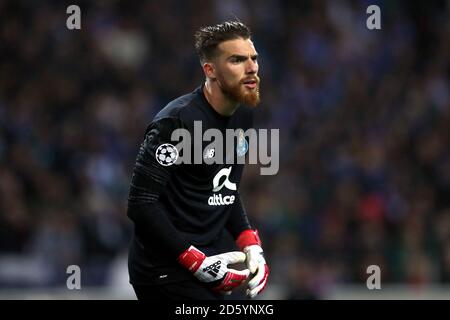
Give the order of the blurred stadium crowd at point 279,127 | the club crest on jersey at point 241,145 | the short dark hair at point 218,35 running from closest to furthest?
the short dark hair at point 218,35 → the club crest on jersey at point 241,145 → the blurred stadium crowd at point 279,127

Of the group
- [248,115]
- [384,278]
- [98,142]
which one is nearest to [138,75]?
[98,142]

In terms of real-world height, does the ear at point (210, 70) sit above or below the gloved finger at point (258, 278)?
above

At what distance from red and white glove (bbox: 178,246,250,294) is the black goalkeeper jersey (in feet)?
0.18

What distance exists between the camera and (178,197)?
5074 millimetres

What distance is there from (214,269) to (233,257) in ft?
0.60

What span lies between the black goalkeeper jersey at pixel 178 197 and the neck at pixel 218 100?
0.03m

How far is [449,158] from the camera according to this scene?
11336 millimetres

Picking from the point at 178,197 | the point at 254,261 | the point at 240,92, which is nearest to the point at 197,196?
the point at 178,197

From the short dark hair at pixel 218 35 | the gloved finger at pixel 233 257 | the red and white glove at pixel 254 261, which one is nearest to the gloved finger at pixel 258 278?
the red and white glove at pixel 254 261

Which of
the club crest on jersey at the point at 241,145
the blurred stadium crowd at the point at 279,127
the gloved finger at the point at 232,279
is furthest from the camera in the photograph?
the blurred stadium crowd at the point at 279,127

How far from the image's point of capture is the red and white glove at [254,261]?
510 cm

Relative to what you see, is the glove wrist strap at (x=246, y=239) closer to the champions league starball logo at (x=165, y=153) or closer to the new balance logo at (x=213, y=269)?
the new balance logo at (x=213, y=269)

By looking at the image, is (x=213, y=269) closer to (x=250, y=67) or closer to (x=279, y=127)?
(x=250, y=67)
